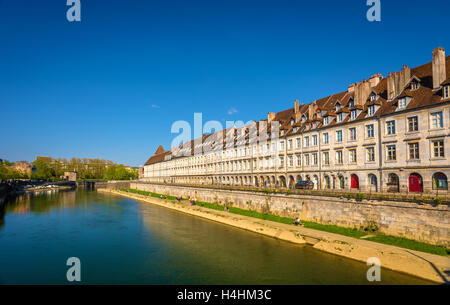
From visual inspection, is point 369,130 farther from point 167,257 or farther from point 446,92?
point 167,257

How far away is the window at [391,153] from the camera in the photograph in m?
28.1

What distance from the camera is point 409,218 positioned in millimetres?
22547

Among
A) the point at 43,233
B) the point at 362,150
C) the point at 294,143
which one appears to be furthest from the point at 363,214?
the point at 43,233

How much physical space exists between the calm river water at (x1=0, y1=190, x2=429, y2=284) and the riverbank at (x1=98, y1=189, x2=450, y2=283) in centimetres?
76

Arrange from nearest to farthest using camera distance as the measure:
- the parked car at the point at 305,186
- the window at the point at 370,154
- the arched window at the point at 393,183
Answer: the arched window at the point at 393,183 → the window at the point at 370,154 → the parked car at the point at 305,186

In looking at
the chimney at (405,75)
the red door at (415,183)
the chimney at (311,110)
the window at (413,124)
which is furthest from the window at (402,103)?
the chimney at (311,110)

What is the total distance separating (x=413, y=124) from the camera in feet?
87.4

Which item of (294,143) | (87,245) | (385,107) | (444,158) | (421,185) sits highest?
(385,107)

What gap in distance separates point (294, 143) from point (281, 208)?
401 inches

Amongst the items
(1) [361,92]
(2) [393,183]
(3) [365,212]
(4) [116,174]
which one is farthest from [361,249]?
(4) [116,174]

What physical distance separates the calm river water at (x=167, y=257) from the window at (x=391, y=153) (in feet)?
40.1

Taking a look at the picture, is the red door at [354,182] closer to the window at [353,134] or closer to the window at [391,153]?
the window at [353,134]

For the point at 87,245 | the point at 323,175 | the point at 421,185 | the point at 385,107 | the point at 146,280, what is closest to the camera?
the point at 146,280
